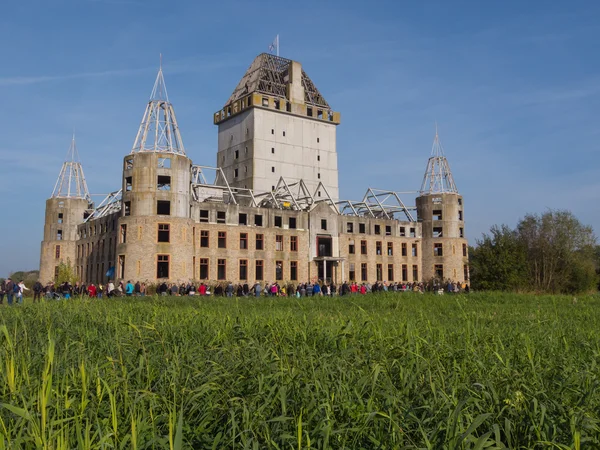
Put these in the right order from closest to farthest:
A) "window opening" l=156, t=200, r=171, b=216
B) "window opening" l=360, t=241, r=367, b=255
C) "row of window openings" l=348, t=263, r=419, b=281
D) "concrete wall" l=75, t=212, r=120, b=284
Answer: "window opening" l=156, t=200, r=171, b=216 < "concrete wall" l=75, t=212, r=120, b=284 < "row of window openings" l=348, t=263, r=419, b=281 < "window opening" l=360, t=241, r=367, b=255

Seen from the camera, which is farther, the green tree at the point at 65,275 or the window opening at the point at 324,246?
the green tree at the point at 65,275

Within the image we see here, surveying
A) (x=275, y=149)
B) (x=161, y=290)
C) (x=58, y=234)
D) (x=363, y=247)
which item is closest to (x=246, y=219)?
(x=363, y=247)

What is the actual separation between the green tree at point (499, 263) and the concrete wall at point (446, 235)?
2144 centimetres

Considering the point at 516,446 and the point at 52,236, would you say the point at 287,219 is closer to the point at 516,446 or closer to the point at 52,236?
the point at 52,236

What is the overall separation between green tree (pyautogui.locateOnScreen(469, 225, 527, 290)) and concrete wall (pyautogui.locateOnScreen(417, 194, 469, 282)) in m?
21.4

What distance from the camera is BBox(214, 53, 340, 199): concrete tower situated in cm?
7412

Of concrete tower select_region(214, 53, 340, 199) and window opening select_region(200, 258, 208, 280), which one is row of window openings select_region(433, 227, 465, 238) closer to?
concrete tower select_region(214, 53, 340, 199)

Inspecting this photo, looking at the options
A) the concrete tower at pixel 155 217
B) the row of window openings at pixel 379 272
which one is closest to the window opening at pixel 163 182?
the concrete tower at pixel 155 217

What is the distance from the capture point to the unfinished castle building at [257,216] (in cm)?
5128

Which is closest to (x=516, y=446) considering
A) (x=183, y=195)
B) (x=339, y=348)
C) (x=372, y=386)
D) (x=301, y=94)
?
(x=372, y=386)

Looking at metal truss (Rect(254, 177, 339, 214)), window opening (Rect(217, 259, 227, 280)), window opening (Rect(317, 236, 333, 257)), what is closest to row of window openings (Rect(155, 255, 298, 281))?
window opening (Rect(217, 259, 227, 280))

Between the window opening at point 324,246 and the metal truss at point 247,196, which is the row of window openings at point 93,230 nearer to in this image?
the metal truss at point 247,196

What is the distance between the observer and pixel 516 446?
181 inches

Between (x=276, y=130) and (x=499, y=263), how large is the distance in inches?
1541
